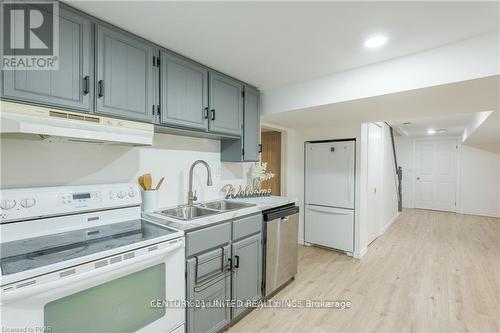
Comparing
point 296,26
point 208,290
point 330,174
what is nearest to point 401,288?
point 330,174

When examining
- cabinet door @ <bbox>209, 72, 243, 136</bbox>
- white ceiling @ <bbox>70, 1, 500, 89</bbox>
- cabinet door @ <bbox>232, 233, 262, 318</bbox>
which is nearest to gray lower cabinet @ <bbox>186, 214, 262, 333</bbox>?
cabinet door @ <bbox>232, 233, 262, 318</bbox>

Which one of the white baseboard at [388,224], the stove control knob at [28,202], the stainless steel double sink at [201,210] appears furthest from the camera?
the white baseboard at [388,224]

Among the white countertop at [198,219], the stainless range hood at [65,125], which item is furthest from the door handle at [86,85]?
the white countertop at [198,219]

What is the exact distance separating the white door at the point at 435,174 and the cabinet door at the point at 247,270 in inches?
276

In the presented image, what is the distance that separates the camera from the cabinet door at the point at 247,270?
2.06 meters

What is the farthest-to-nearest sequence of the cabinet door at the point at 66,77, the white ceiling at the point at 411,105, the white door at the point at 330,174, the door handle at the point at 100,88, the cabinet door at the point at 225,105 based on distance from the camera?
the white door at the point at 330,174
the cabinet door at the point at 225,105
the white ceiling at the point at 411,105
the door handle at the point at 100,88
the cabinet door at the point at 66,77

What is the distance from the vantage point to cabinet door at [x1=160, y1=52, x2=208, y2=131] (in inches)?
75.0

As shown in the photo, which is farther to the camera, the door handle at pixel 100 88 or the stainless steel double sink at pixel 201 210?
the stainless steel double sink at pixel 201 210

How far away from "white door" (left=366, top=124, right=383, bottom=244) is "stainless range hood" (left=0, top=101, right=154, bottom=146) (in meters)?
3.59

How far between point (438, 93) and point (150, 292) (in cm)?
264

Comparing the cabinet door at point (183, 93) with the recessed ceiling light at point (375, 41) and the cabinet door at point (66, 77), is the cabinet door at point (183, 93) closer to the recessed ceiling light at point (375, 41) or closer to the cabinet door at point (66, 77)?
the cabinet door at point (66, 77)

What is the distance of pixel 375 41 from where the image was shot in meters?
1.76

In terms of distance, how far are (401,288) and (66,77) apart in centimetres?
357

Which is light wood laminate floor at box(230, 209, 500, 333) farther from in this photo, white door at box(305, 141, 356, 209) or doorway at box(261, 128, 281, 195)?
doorway at box(261, 128, 281, 195)
